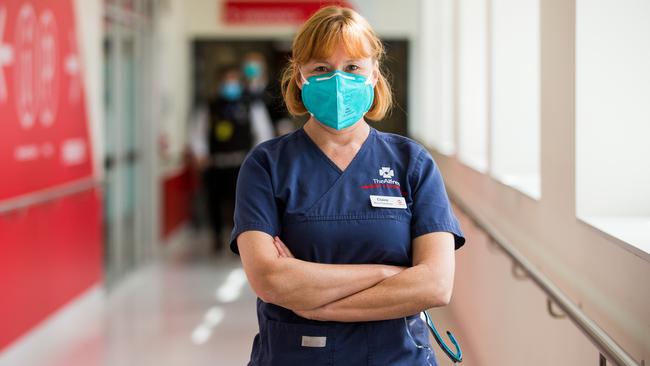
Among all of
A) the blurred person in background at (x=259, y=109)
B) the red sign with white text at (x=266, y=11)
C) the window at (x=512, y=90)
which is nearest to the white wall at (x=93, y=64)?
the blurred person in background at (x=259, y=109)

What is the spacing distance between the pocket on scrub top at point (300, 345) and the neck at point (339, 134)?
0.42 meters

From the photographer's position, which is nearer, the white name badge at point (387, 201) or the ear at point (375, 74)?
the white name badge at point (387, 201)

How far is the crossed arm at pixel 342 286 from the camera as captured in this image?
2.01 meters

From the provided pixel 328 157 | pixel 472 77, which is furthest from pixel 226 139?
pixel 328 157

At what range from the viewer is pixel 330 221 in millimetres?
2020

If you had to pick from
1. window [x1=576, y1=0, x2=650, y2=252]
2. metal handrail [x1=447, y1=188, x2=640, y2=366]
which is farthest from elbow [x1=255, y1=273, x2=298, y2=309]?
window [x1=576, y1=0, x2=650, y2=252]

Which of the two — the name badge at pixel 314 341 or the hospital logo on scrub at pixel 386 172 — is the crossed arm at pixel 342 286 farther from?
the hospital logo on scrub at pixel 386 172

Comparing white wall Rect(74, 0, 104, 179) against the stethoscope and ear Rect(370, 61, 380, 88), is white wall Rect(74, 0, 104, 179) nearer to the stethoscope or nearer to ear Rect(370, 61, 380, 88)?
ear Rect(370, 61, 380, 88)

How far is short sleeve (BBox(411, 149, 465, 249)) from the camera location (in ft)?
6.82

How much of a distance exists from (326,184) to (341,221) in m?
0.10

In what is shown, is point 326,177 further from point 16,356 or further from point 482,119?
point 482,119

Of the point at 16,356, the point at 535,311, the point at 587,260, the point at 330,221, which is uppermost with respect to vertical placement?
the point at 330,221

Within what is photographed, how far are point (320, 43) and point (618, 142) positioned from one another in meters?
1.49

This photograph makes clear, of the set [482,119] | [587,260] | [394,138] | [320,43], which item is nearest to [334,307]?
[394,138]
